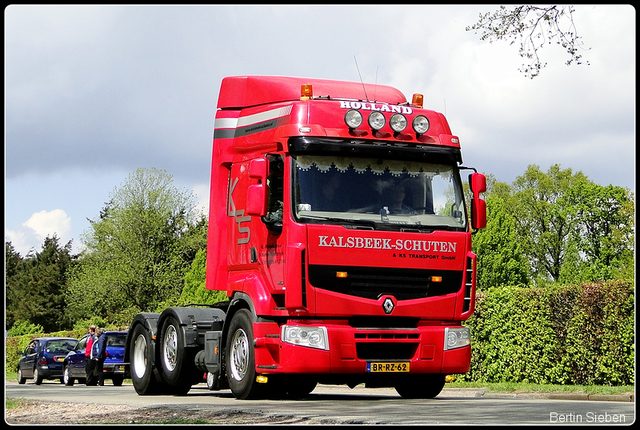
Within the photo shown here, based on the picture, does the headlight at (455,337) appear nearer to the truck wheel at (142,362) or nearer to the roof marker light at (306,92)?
the roof marker light at (306,92)

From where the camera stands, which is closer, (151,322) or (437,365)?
(437,365)

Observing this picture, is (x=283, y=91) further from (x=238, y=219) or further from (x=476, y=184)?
(x=476, y=184)

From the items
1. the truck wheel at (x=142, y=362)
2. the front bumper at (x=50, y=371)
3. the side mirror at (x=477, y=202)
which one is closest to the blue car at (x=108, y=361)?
the front bumper at (x=50, y=371)

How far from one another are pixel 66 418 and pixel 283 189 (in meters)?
4.21

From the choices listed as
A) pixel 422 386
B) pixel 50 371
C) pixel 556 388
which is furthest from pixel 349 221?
pixel 50 371

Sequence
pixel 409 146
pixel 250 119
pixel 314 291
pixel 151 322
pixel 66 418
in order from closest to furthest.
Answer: pixel 66 418 < pixel 314 291 < pixel 409 146 < pixel 250 119 < pixel 151 322

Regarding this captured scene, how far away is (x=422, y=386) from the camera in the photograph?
14.9 metres

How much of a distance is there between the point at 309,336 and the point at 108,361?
14258 millimetres

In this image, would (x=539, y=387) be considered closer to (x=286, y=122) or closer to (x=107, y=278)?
(x=286, y=122)

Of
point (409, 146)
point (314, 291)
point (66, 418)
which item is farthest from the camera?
point (409, 146)

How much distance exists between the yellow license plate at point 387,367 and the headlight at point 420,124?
337 centimetres

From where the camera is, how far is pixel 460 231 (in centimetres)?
1373

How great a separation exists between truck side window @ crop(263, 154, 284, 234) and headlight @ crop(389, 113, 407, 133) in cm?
174

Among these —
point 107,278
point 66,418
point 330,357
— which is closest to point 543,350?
point 330,357
